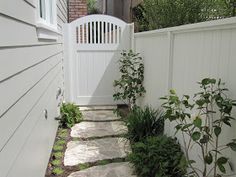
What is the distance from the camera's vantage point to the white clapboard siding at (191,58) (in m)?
1.81

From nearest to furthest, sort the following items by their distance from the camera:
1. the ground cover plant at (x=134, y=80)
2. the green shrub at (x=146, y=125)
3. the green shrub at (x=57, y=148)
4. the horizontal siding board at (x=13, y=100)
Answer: the horizontal siding board at (x=13, y=100)
the green shrub at (x=146, y=125)
the green shrub at (x=57, y=148)
the ground cover plant at (x=134, y=80)

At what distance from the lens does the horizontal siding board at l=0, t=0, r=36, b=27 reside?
149 centimetres

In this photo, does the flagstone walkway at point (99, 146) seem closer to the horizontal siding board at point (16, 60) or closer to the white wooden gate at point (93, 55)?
the white wooden gate at point (93, 55)

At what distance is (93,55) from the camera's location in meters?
5.84

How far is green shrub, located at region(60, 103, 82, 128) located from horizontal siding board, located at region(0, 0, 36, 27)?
2572 millimetres

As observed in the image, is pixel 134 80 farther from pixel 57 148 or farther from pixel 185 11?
pixel 57 148

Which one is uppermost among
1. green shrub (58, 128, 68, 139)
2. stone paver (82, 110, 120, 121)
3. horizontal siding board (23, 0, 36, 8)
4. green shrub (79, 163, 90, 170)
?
horizontal siding board (23, 0, 36, 8)

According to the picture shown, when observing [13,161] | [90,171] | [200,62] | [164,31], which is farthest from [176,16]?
[13,161]

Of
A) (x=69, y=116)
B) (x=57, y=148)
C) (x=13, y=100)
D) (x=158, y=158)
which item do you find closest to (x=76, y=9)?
(x=69, y=116)

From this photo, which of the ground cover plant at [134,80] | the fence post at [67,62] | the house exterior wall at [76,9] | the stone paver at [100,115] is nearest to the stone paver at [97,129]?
the stone paver at [100,115]

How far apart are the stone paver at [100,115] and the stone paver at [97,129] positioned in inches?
9.6

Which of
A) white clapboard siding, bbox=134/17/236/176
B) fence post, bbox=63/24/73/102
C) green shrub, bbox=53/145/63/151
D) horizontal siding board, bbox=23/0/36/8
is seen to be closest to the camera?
white clapboard siding, bbox=134/17/236/176

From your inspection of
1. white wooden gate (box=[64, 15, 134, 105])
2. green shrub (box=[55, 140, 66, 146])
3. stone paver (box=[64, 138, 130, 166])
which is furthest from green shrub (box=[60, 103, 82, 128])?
white wooden gate (box=[64, 15, 134, 105])

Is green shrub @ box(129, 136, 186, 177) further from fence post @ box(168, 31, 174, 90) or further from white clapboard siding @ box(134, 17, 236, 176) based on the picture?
fence post @ box(168, 31, 174, 90)
